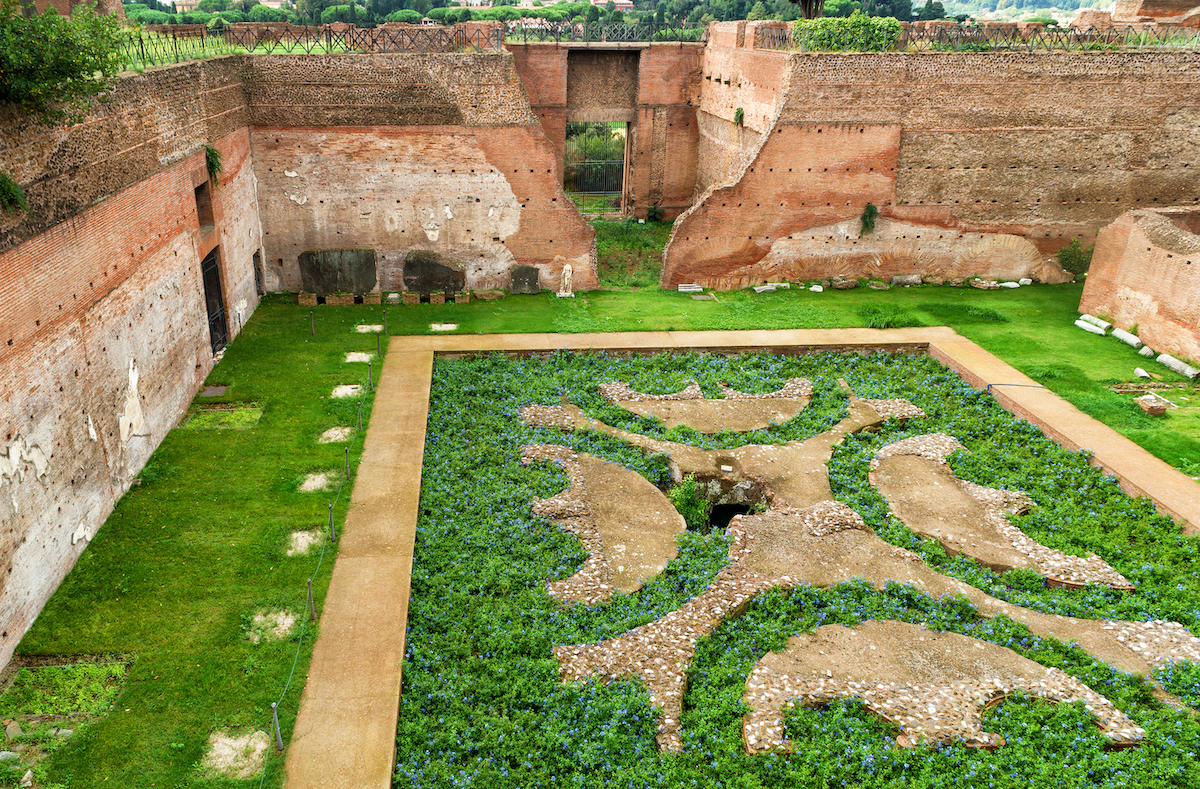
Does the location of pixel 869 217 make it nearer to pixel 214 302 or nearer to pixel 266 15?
pixel 214 302

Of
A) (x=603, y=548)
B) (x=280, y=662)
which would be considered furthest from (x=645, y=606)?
(x=280, y=662)

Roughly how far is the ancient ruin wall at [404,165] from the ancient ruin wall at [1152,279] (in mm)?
10717

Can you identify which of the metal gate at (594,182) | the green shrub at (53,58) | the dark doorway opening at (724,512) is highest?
the green shrub at (53,58)

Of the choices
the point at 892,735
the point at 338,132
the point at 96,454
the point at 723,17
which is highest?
the point at 723,17

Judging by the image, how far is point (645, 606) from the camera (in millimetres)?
9023

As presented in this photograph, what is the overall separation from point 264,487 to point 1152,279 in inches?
633

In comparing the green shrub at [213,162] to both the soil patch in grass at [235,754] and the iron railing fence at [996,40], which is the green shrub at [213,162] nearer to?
the soil patch in grass at [235,754]

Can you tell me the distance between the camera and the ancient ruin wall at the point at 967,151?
18266mm

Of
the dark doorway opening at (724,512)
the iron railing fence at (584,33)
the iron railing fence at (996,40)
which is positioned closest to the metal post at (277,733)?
the dark doorway opening at (724,512)

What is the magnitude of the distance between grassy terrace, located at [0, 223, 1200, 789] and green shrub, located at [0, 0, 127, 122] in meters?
4.65

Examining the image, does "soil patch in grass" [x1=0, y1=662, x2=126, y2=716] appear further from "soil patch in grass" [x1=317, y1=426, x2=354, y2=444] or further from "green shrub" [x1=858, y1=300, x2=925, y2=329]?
"green shrub" [x1=858, y1=300, x2=925, y2=329]

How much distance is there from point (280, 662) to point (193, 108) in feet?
31.7

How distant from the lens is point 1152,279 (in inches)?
631

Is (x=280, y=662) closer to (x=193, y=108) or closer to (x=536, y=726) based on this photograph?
(x=536, y=726)
